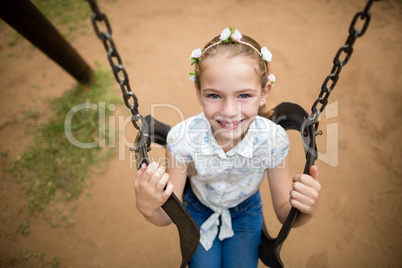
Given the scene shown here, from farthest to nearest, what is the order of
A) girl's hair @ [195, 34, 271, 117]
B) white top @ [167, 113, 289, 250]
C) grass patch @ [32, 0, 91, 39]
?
grass patch @ [32, 0, 91, 39]
white top @ [167, 113, 289, 250]
girl's hair @ [195, 34, 271, 117]

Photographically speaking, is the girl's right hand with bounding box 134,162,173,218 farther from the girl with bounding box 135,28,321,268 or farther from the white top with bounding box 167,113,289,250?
the white top with bounding box 167,113,289,250

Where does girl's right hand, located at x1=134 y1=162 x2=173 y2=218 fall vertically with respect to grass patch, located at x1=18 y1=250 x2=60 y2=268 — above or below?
above

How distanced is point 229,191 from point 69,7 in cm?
368

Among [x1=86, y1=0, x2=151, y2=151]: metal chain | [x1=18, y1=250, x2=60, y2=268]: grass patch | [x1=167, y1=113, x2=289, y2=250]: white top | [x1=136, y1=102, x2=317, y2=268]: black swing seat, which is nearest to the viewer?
[x1=86, y1=0, x2=151, y2=151]: metal chain

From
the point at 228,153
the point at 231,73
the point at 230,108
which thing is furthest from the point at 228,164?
the point at 231,73

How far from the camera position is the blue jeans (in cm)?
148

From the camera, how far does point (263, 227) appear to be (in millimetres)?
1519

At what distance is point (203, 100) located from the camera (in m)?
1.20

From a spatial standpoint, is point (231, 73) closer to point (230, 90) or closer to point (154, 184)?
point (230, 90)

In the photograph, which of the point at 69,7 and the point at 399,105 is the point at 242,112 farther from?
the point at 69,7

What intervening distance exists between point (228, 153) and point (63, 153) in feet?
6.46

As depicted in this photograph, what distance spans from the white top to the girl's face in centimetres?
18

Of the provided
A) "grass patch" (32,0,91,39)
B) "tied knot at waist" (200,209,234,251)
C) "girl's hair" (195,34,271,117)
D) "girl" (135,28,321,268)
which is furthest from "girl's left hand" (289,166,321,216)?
"grass patch" (32,0,91,39)

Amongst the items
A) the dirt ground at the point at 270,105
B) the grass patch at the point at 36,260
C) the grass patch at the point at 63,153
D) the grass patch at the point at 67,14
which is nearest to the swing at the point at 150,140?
the dirt ground at the point at 270,105
